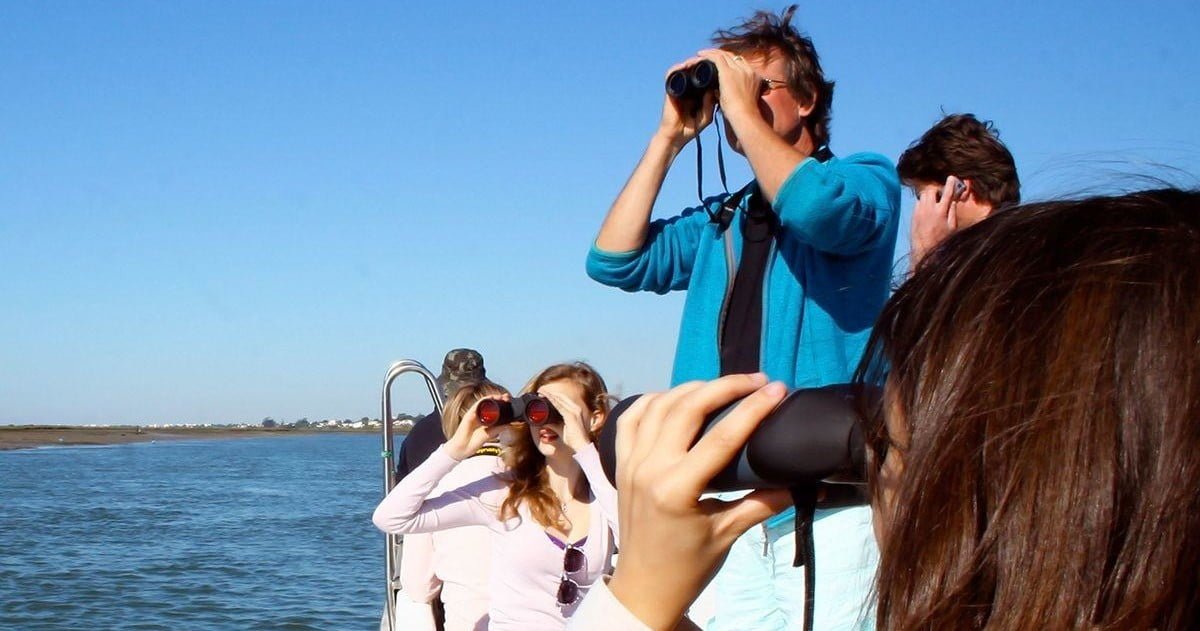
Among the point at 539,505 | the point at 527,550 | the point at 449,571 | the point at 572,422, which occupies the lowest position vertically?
the point at 449,571

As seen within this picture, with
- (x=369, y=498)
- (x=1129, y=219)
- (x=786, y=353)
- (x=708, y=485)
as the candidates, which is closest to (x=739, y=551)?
(x=786, y=353)

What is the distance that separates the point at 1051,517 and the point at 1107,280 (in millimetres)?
137

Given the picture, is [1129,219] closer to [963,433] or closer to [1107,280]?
[1107,280]

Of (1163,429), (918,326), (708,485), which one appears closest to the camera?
(1163,429)

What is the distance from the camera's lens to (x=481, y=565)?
4.36m

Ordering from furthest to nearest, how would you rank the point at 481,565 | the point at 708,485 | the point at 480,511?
the point at 481,565
the point at 480,511
the point at 708,485

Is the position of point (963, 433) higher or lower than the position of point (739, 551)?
higher

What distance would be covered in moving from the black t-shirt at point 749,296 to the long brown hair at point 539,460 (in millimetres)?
1293

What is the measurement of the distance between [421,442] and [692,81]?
116 inches

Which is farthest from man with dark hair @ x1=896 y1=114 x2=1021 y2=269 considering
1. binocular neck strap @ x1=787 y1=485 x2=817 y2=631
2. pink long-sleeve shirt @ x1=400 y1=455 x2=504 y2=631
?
pink long-sleeve shirt @ x1=400 y1=455 x2=504 y2=631

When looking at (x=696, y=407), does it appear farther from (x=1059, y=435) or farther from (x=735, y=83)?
(x=735, y=83)

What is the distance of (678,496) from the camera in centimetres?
86

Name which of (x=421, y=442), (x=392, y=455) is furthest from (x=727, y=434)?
(x=392, y=455)

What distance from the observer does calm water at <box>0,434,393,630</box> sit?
46.7 ft
